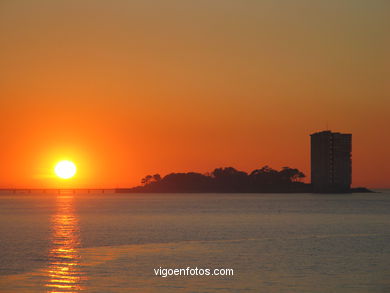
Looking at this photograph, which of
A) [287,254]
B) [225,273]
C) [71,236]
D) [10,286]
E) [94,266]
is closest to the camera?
[10,286]

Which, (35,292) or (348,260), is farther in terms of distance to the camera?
(348,260)

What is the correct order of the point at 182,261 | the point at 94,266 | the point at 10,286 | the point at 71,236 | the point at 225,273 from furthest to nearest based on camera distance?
the point at 71,236 < the point at 182,261 < the point at 94,266 < the point at 225,273 < the point at 10,286

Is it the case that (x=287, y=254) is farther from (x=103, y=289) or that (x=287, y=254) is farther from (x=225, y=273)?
(x=103, y=289)

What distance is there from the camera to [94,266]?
52.1m

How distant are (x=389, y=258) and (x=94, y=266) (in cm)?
2641

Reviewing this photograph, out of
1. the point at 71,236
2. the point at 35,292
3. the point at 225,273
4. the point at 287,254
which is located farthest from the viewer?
the point at 71,236

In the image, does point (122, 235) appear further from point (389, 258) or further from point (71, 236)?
point (389, 258)

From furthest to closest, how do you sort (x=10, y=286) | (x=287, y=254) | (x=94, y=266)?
(x=287, y=254), (x=94, y=266), (x=10, y=286)

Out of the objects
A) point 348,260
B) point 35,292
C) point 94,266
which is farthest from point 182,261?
point 35,292

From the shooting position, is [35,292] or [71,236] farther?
[71,236]

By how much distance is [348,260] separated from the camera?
187 ft

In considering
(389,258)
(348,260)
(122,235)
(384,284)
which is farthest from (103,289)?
(122,235)

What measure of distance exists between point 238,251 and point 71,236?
1179 inches

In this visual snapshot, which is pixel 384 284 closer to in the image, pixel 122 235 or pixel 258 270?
pixel 258 270
